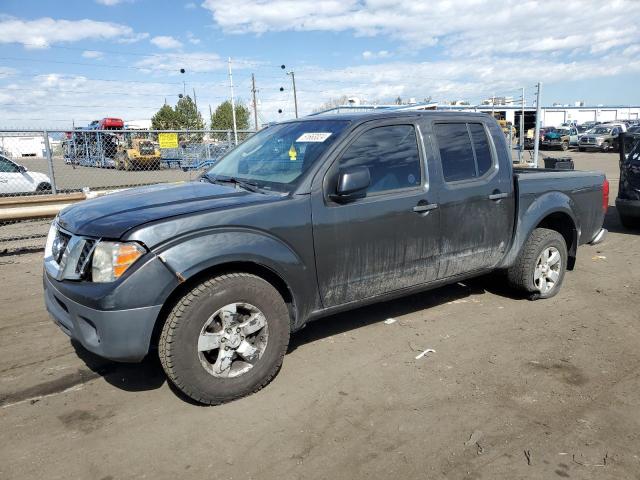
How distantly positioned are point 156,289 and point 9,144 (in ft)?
48.0

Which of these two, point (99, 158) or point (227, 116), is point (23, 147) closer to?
point (99, 158)

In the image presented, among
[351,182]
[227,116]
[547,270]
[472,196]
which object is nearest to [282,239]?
[351,182]

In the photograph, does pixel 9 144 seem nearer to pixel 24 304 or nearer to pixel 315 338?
pixel 24 304

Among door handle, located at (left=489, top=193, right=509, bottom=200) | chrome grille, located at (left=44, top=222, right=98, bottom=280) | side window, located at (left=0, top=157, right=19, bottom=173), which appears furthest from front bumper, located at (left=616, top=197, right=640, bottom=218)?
side window, located at (left=0, top=157, right=19, bottom=173)

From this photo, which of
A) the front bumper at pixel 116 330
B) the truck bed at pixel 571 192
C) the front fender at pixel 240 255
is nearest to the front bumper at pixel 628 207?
the truck bed at pixel 571 192

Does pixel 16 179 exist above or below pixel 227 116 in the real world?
below

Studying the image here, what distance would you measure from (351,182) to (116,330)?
172 cm

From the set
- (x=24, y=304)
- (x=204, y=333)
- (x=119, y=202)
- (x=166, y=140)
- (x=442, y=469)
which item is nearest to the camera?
(x=442, y=469)

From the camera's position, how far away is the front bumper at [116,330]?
9.30 feet

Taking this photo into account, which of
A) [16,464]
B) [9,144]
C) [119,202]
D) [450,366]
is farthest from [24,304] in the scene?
[9,144]

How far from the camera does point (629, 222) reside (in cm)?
852

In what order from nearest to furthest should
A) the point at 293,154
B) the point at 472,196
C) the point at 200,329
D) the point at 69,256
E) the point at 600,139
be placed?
the point at 200,329, the point at 69,256, the point at 293,154, the point at 472,196, the point at 600,139

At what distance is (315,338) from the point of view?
4254mm

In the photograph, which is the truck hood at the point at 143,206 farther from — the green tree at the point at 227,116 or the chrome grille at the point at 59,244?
the green tree at the point at 227,116
